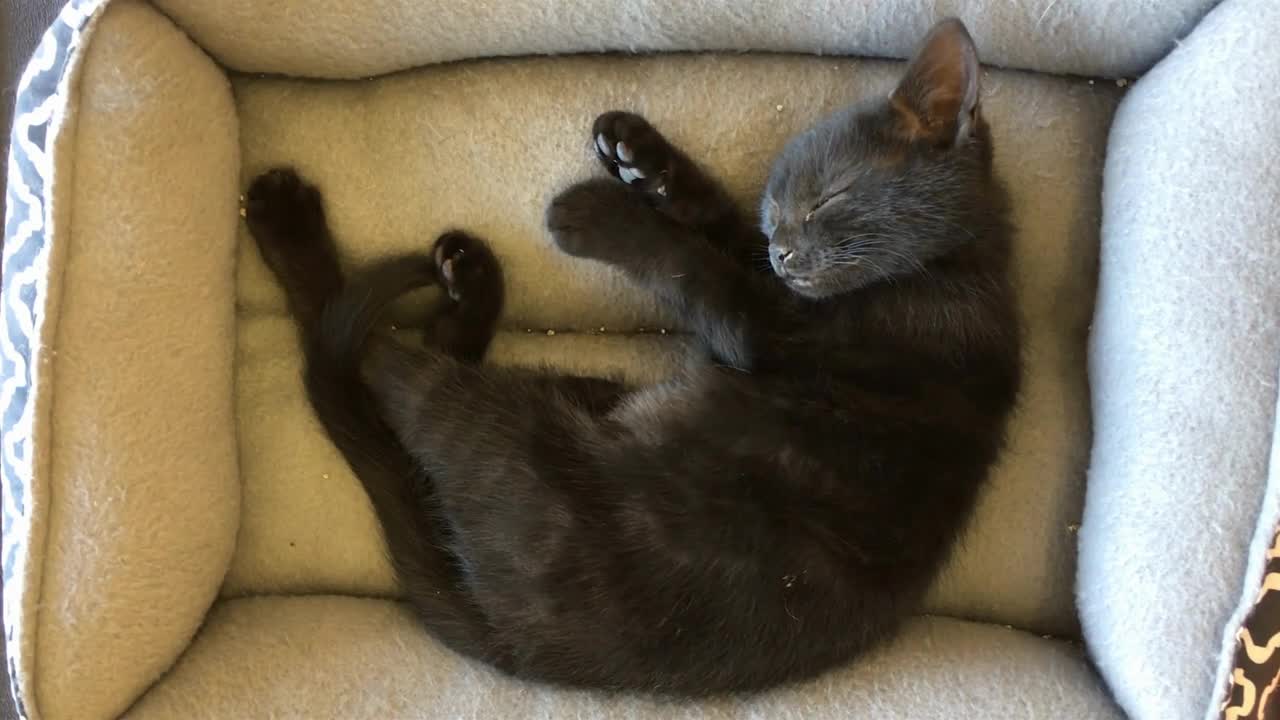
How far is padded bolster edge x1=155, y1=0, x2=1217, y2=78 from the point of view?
48.4 inches

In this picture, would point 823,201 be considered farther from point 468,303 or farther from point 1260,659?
point 1260,659

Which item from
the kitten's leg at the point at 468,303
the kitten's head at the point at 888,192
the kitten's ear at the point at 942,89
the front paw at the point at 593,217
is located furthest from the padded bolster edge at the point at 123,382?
the kitten's ear at the point at 942,89

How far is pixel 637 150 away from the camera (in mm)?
1236

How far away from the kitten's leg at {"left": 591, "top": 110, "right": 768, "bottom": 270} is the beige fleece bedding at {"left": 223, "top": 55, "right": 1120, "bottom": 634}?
0.19ft

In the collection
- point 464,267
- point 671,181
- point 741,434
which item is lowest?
point 741,434

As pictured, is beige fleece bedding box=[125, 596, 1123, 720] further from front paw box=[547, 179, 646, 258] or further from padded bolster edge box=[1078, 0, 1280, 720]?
front paw box=[547, 179, 646, 258]

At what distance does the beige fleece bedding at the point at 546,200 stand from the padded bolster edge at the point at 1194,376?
0.35 ft

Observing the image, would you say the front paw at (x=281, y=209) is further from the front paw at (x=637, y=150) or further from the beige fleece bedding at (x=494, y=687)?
the beige fleece bedding at (x=494, y=687)

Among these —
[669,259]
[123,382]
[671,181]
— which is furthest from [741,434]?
[123,382]

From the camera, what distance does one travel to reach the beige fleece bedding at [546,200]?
1.30 metres

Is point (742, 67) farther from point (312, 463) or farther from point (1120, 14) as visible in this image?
point (312, 463)

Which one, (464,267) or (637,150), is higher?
(637,150)

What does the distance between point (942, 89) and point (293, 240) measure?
83 centimetres

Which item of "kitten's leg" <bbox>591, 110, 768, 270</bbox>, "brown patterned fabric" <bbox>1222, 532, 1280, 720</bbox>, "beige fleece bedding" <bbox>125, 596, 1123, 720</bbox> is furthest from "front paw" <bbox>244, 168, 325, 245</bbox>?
"brown patterned fabric" <bbox>1222, 532, 1280, 720</bbox>
